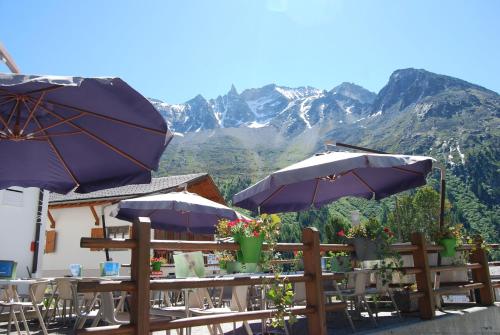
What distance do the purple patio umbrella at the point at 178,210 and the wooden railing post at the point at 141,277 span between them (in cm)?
242

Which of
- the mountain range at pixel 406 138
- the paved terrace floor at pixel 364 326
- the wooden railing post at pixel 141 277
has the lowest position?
the paved terrace floor at pixel 364 326

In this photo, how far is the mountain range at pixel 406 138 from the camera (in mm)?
86438

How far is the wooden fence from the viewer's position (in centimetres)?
305

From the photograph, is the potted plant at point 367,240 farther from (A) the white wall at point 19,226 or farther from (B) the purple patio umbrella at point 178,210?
(A) the white wall at point 19,226

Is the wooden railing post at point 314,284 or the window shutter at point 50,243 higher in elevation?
the window shutter at point 50,243

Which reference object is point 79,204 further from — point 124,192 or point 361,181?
point 361,181

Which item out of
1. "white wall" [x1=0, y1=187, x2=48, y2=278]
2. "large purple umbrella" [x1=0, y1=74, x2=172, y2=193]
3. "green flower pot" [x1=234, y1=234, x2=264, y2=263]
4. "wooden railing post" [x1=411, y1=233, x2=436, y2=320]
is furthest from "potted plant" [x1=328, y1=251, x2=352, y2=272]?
"white wall" [x1=0, y1=187, x2=48, y2=278]

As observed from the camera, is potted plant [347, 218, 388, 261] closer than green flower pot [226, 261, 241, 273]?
No

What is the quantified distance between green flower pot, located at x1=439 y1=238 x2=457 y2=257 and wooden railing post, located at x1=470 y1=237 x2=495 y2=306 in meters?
0.80

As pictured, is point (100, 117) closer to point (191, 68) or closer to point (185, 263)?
point (185, 263)

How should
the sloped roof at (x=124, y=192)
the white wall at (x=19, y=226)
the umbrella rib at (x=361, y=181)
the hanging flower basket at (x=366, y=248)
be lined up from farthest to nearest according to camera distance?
1. the sloped roof at (x=124, y=192)
2. the white wall at (x=19, y=226)
3. the umbrella rib at (x=361, y=181)
4. the hanging flower basket at (x=366, y=248)

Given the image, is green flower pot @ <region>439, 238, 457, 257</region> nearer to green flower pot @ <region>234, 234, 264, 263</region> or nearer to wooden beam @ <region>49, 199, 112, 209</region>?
green flower pot @ <region>234, 234, 264, 263</region>

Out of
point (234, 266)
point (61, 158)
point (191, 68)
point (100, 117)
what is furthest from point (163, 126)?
point (191, 68)

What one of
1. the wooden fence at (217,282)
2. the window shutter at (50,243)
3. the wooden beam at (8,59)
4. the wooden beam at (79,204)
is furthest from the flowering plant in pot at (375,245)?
the window shutter at (50,243)
